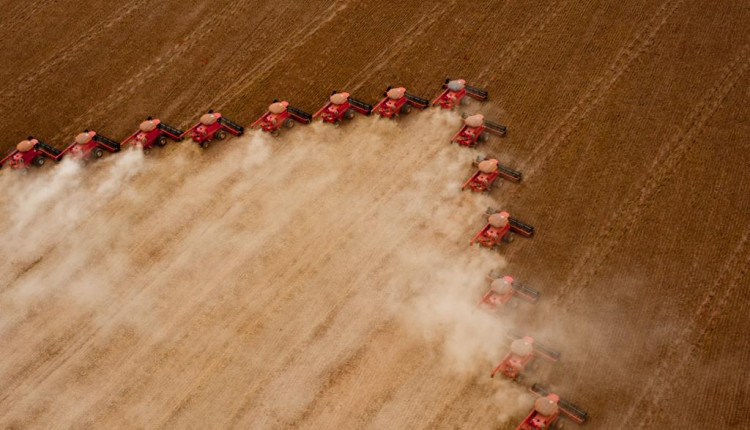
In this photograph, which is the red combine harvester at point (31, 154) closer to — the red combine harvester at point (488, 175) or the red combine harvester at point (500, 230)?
the red combine harvester at point (488, 175)

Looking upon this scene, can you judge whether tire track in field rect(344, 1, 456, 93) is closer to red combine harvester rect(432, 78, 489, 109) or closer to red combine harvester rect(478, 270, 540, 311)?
red combine harvester rect(432, 78, 489, 109)

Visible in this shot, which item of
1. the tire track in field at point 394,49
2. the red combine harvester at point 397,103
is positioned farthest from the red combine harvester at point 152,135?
the red combine harvester at point 397,103

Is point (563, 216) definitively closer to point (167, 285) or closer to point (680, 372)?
point (680, 372)

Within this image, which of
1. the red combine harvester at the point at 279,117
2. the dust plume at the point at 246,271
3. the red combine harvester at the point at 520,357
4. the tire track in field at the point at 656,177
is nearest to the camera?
the red combine harvester at the point at 520,357

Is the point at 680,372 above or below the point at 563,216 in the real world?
below

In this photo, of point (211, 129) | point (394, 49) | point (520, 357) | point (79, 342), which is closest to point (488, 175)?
point (520, 357)

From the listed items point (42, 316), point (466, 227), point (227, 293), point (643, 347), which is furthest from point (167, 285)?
point (643, 347)

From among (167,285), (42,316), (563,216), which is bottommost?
(42,316)
